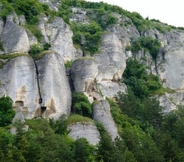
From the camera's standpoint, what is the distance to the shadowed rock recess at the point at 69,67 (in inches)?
1973

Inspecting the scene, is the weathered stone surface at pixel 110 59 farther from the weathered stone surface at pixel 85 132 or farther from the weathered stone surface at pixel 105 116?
the weathered stone surface at pixel 85 132

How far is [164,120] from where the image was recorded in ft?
191

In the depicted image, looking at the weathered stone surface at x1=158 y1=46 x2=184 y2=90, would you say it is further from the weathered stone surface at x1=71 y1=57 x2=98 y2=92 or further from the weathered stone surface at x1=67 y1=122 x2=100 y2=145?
the weathered stone surface at x1=67 y1=122 x2=100 y2=145

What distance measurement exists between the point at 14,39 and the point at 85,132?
51.2ft

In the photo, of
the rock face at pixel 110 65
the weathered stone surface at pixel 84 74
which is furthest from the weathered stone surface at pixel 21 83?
the rock face at pixel 110 65

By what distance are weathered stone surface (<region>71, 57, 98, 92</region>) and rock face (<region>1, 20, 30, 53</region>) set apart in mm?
6811

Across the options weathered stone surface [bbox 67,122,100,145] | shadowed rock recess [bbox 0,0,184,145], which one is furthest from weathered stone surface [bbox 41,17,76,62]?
weathered stone surface [bbox 67,122,100,145]

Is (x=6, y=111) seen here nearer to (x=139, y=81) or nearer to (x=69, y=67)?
(x=69, y=67)

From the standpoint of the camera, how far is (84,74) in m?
54.4

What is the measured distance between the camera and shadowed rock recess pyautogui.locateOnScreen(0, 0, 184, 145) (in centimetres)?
5012

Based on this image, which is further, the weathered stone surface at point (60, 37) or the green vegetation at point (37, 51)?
the weathered stone surface at point (60, 37)

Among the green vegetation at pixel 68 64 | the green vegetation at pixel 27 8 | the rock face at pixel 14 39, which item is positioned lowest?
the green vegetation at pixel 68 64

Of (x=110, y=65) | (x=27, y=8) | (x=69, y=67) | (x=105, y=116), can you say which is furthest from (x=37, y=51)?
(x=110, y=65)

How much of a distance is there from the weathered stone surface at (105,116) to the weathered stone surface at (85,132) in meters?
2.15
